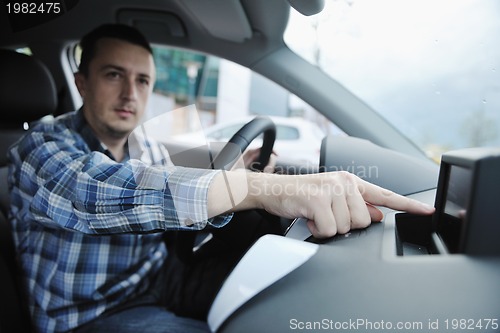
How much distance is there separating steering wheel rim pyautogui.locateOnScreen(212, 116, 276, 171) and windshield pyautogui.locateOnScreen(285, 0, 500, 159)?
293 millimetres

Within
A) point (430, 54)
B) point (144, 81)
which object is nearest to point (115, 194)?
point (430, 54)

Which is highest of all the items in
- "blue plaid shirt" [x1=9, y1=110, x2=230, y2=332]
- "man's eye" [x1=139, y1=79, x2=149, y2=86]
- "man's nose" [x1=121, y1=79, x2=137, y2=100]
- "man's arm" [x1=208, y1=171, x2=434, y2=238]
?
"man's eye" [x1=139, y1=79, x2=149, y2=86]

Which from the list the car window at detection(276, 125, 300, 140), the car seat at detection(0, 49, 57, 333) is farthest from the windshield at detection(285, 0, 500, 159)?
the car seat at detection(0, 49, 57, 333)

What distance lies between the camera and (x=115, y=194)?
0.70 m

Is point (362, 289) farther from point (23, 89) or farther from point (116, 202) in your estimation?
point (23, 89)

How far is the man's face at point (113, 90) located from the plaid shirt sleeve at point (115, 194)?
11.9 inches

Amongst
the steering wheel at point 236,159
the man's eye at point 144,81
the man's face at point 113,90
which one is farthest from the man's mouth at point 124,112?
the steering wheel at point 236,159

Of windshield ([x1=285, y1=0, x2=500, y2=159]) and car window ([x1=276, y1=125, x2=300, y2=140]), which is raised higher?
windshield ([x1=285, y1=0, x2=500, y2=159])

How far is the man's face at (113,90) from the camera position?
1.22 meters

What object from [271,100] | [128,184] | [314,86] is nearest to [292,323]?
[128,184]

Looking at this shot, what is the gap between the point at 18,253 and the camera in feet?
3.67

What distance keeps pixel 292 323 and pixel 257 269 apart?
7 centimetres

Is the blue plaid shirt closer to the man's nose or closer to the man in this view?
the man

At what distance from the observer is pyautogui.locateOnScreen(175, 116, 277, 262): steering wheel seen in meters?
0.81
